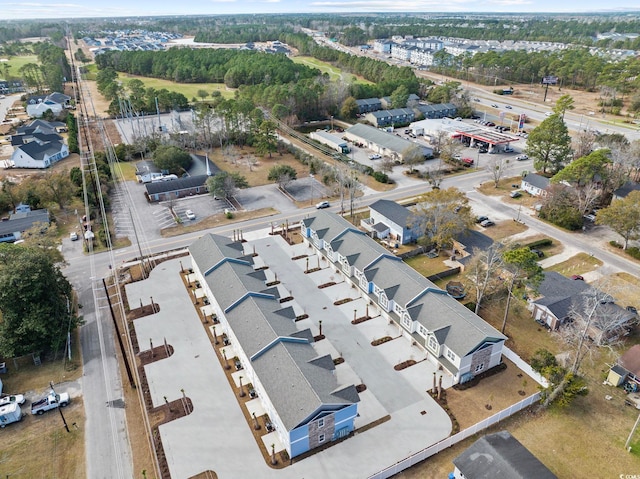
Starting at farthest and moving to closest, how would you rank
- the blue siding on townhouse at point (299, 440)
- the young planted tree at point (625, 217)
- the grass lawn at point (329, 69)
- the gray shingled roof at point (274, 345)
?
the grass lawn at point (329, 69)
the young planted tree at point (625, 217)
the gray shingled roof at point (274, 345)
the blue siding on townhouse at point (299, 440)

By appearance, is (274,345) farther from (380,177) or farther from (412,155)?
(412,155)

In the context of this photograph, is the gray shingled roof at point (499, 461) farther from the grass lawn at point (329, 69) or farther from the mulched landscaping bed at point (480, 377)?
the grass lawn at point (329, 69)

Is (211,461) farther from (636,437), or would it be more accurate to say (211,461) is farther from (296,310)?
(636,437)

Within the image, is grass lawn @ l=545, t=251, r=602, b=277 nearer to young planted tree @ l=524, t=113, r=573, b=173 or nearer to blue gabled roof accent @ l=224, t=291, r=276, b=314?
young planted tree @ l=524, t=113, r=573, b=173

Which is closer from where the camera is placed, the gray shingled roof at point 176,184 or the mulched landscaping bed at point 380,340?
the mulched landscaping bed at point 380,340

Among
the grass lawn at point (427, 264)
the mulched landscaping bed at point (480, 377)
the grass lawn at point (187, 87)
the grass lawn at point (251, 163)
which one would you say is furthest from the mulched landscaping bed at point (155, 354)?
the grass lawn at point (187, 87)

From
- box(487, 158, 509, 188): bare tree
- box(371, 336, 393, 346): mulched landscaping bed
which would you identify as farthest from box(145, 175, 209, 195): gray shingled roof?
box(487, 158, 509, 188): bare tree

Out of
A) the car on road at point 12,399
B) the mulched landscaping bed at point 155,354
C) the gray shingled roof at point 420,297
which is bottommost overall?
the mulched landscaping bed at point 155,354
